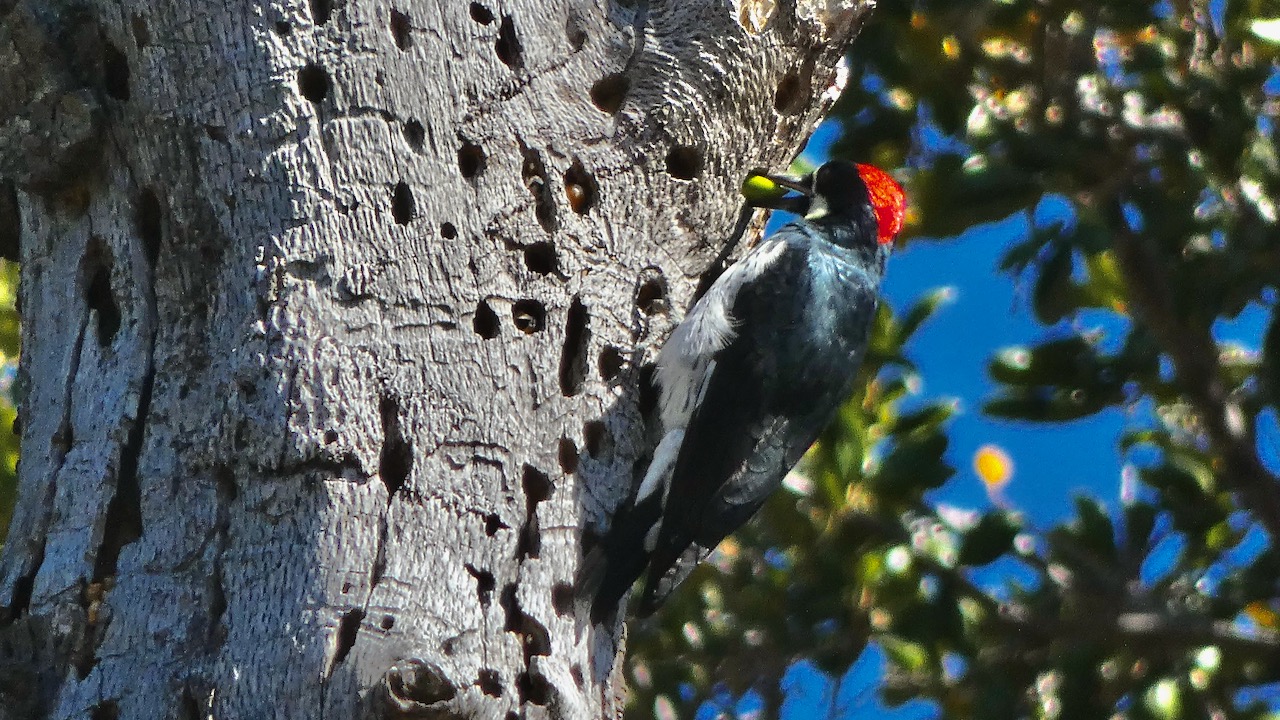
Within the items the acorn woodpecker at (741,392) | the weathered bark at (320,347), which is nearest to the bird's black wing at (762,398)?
the acorn woodpecker at (741,392)

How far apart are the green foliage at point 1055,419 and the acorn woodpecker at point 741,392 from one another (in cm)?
58

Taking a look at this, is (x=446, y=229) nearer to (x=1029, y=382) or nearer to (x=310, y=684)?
(x=310, y=684)

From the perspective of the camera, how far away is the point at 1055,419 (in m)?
3.97

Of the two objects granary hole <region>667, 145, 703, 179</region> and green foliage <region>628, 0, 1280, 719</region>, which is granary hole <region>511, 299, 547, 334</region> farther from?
green foliage <region>628, 0, 1280, 719</region>

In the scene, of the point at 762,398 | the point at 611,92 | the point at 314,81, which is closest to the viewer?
the point at 314,81

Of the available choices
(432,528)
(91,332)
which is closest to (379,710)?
(432,528)

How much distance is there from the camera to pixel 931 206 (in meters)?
4.03

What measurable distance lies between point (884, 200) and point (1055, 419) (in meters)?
0.86

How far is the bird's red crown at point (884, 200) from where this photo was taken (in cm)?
364

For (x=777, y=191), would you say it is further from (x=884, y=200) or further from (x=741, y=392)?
(x=884, y=200)

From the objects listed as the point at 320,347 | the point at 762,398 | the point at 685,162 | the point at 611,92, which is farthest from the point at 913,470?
the point at 320,347

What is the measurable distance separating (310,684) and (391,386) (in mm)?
469

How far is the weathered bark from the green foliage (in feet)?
4.67

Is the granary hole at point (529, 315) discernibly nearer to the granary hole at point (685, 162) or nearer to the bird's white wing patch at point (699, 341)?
the bird's white wing patch at point (699, 341)
